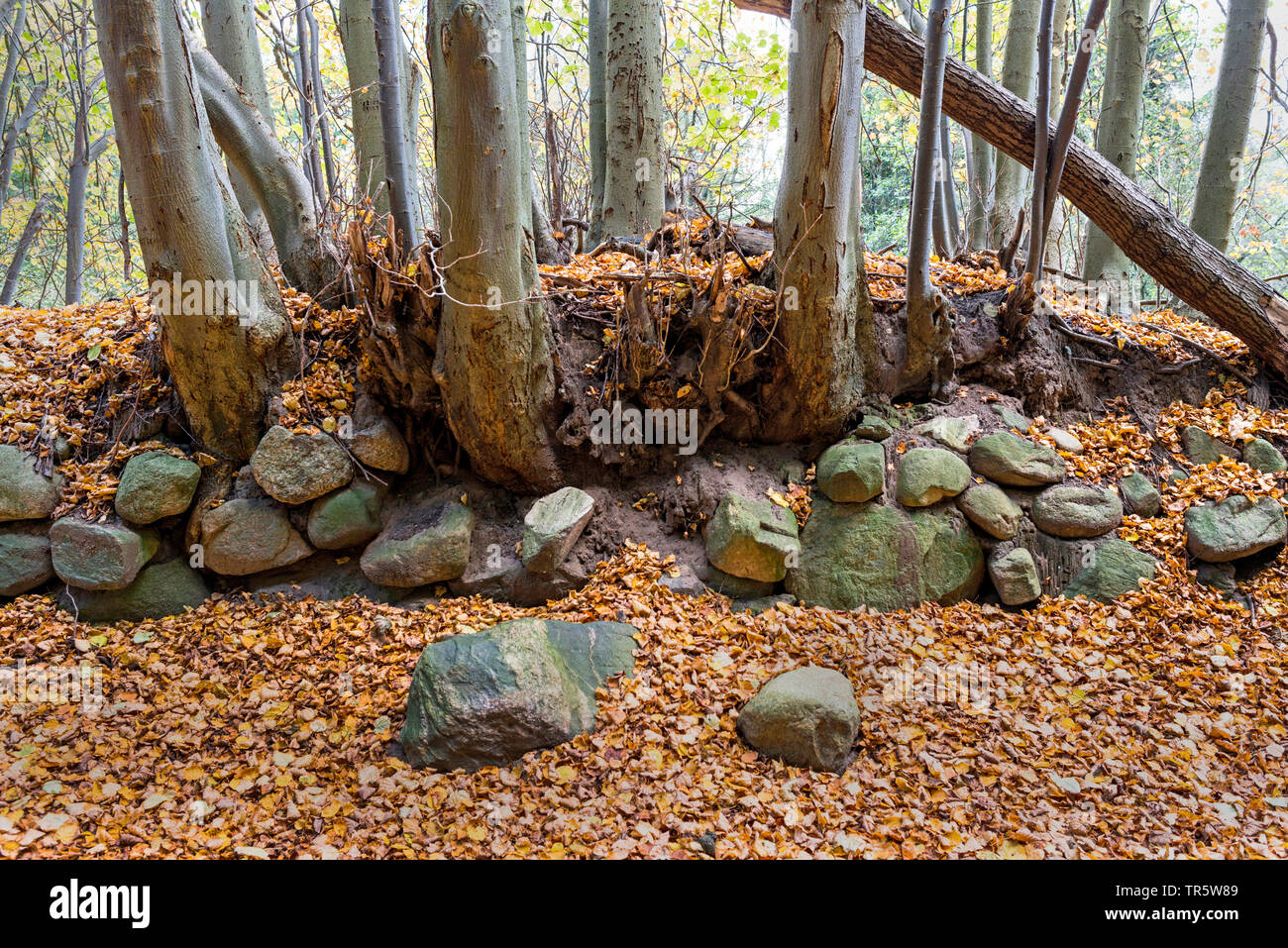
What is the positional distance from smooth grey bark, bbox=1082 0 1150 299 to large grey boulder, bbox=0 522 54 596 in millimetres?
7080

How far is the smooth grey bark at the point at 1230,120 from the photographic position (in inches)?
201

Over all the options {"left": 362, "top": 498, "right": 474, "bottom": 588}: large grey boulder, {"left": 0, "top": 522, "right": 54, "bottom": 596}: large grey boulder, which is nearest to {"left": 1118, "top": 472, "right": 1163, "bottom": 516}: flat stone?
{"left": 362, "top": 498, "right": 474, "bottom": 588}: large grey boulder

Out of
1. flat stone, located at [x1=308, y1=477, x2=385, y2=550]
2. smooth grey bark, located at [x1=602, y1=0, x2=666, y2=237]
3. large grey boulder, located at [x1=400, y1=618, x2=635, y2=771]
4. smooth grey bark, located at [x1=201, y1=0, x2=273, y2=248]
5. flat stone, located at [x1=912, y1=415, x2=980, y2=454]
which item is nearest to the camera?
large grey boulder, located at [x1=400, y1=618, x2=635, y2=771]

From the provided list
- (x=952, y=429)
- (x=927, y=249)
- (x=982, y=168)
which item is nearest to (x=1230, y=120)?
(x=982, y=168)

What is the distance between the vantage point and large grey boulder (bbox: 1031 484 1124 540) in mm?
3844

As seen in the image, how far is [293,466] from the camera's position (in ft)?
12.3

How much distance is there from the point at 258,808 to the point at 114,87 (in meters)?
3.26

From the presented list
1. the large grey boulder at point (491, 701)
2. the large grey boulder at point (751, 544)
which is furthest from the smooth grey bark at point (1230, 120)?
the large grey boulder at point (491, 701)

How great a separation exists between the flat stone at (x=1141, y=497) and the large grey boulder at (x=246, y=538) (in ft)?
15.1

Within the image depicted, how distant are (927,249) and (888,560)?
5.81 ft

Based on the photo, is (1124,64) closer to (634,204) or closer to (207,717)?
(634,204)

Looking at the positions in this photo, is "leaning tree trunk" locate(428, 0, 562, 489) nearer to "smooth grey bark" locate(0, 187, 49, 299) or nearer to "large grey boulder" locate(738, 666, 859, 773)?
"large grey boulder" locate(738, 666, 859, 773)

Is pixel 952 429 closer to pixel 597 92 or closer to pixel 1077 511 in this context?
pixel 1077 511

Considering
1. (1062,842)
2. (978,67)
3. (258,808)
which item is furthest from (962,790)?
(978,67)
